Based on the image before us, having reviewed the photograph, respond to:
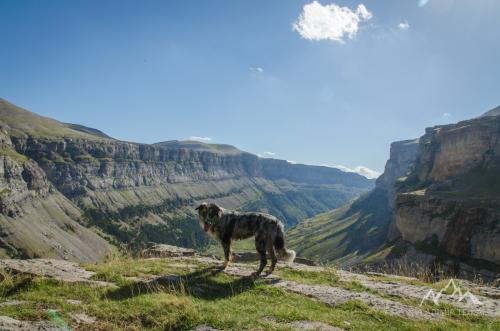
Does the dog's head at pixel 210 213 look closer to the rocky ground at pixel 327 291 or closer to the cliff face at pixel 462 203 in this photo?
the rocky ground at pixel 327 291

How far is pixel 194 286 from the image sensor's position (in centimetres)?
1329

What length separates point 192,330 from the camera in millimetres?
9352

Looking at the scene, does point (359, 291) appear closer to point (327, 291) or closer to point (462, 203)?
point (327, 291)

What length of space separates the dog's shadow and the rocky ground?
101 millimetres

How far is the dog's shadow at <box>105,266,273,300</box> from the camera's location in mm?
12156

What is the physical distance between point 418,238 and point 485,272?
35963 mm

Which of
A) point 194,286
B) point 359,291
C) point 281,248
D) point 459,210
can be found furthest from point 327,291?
point 459,210

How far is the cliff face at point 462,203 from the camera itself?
101188mm

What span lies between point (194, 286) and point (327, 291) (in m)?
5.03

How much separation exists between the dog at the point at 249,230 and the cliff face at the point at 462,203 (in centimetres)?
9968

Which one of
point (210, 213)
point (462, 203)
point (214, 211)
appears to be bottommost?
point (210, 213)

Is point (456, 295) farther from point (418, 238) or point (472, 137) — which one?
point (472, 137)

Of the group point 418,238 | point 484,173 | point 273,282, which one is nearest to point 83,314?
point 273,282

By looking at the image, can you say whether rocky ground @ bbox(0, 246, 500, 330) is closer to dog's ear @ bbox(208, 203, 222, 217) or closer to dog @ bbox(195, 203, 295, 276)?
dog @ bbox(195, 203, 295, 276)
